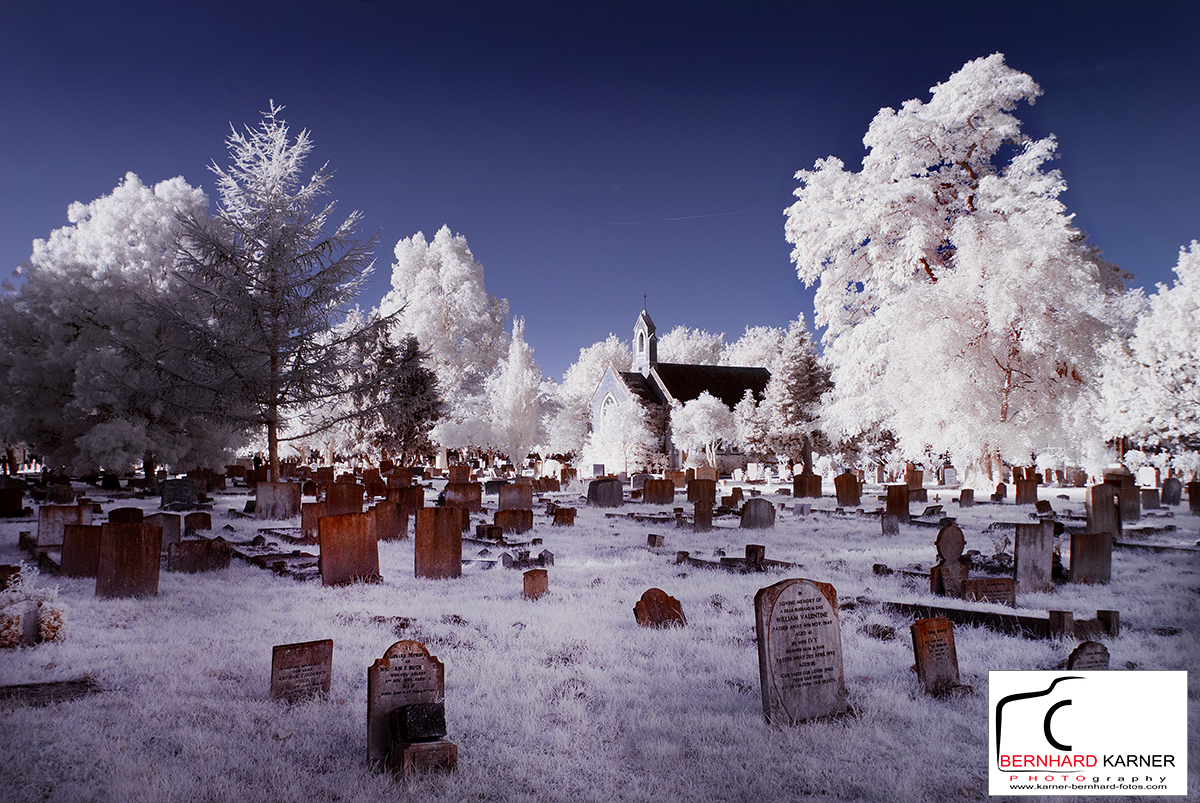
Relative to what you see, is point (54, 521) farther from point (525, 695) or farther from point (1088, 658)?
point (1088, 658)

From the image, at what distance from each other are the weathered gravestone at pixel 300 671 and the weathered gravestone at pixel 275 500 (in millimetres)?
10191

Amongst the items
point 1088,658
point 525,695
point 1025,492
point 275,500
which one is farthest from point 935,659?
point 1025,492

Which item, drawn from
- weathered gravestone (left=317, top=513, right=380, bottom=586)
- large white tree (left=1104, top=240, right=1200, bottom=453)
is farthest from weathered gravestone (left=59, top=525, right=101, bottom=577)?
large white tree (left=1104, top=240, right=1200, bottom=453)

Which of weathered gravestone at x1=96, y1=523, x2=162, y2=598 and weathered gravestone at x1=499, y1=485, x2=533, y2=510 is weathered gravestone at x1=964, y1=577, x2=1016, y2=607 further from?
weathered gravestone at x1=499, y1=485, x2=533, y2=510

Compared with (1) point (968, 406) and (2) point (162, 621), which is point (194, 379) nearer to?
(2) point (162, 621)

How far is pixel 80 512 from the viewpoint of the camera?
348 inches

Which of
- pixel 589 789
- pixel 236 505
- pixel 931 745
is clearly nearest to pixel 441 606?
pixel 589 789

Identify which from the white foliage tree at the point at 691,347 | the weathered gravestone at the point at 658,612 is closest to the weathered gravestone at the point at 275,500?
the weathered gravestone at the point at 658,612

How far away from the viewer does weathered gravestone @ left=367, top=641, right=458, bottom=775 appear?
313 cm

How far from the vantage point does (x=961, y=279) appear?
18984 millimetres

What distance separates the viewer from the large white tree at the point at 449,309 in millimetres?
45062

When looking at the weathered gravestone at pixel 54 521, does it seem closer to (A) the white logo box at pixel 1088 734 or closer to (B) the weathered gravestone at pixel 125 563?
(B) the weathered gravestone at pixel 125 563

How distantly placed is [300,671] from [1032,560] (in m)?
7.13

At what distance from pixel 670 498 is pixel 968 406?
28.8 ft
